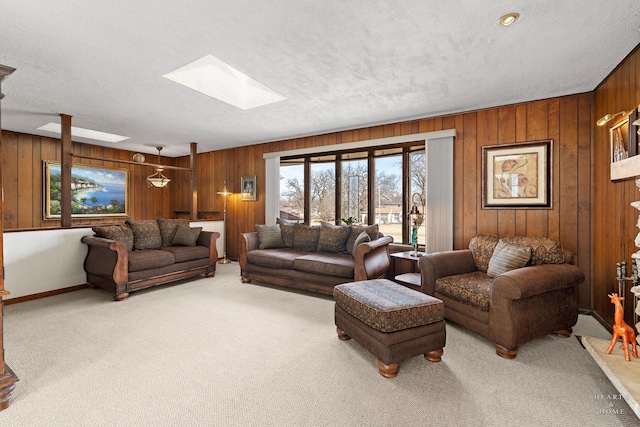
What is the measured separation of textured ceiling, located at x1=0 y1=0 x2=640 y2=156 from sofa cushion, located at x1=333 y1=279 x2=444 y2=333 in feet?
6.33

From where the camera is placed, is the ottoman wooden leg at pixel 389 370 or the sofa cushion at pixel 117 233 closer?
the ottoman wooden leg at pixel 389 370

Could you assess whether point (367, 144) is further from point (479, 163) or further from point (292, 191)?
point (292, 191)

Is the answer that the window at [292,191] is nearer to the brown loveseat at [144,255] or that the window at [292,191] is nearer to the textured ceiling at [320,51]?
the brown loveseat at [144,255]

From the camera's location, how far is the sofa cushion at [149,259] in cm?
388

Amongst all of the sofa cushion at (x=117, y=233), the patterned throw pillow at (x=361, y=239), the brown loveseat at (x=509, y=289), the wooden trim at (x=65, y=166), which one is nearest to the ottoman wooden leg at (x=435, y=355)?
the brown loveseat at (x=509, y=289)

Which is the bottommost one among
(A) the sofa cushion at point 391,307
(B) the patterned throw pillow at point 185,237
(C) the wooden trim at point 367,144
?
(A) the sofa cushion at point 391,307

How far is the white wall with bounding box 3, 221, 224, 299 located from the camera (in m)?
3.59

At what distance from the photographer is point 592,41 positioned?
7.37 ft

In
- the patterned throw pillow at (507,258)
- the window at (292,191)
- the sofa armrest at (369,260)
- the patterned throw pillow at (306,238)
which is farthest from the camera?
the window at (292,191)

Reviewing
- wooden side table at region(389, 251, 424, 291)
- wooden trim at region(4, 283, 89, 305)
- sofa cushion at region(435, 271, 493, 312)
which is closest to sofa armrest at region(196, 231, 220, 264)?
wooden trim at region(4, 283, 89, 305)

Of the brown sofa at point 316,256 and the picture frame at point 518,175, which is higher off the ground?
the picture frame at point 518,175

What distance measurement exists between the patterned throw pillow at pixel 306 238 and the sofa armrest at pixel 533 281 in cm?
262

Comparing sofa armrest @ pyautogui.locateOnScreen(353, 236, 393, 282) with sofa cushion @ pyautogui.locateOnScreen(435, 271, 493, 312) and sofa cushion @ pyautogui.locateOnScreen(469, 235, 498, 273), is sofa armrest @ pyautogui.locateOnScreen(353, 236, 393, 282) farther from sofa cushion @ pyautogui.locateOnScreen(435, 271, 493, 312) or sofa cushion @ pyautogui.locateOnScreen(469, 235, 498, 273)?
sofa cushion @ pyautogui.locateOnScreen(469, 235, 498, 273)

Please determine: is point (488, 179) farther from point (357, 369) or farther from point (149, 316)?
point (149, 316)
